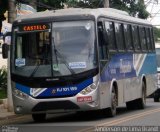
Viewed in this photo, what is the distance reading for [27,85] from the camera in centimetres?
1817

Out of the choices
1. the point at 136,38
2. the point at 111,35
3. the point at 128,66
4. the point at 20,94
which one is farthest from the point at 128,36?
the point at 20,94

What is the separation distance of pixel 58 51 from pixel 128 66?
4.35 metres

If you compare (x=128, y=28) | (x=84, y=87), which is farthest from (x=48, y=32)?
(x=128, y=28)

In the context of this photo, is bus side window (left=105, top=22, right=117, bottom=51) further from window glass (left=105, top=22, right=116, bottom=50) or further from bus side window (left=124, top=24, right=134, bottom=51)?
bus side window (left=124, top=24, right=134, bottom=51)

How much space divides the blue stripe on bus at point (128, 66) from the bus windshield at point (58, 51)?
3.05 feet

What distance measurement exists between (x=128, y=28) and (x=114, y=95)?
3352 mm

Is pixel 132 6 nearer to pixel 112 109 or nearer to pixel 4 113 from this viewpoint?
pixel 4 113

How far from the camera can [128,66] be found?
71.6 feet

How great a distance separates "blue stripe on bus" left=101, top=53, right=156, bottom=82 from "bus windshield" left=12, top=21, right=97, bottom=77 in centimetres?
93

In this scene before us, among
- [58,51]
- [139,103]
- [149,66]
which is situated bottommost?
[139,103]

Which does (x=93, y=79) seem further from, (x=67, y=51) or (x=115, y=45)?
(x=115, y=45)

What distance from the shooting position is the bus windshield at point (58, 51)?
18.0m

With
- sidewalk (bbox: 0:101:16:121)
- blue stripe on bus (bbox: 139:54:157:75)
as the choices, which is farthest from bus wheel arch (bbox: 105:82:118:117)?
blue stripe on bus (bbox: 139:54:157:75)

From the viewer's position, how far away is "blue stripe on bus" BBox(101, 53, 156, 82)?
19.4m
